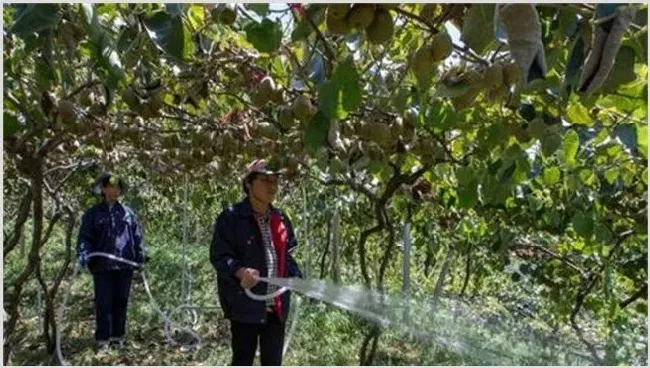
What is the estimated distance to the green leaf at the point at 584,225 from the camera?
263 cm

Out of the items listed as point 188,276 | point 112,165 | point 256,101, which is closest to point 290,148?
point 256,101

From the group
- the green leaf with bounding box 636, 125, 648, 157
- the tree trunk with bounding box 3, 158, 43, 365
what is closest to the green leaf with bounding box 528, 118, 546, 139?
the green leaf with bounding box 636, 125, 648, 157

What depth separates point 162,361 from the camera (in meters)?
4.82

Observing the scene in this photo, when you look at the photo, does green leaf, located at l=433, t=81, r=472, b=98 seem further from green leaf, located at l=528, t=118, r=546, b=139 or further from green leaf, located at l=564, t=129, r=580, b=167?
green leaf, located at l=564, t=129, r=580, b=167

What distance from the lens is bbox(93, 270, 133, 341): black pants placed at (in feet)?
15.0

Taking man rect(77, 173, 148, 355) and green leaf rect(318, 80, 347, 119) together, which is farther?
man rect(77, 173, 148, 355)

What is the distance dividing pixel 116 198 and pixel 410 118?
3.03m

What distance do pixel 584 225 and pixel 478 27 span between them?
1.89m

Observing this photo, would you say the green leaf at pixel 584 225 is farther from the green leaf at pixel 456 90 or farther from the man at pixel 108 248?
the man at pixel 108 248

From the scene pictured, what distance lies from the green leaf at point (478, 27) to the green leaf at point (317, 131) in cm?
35

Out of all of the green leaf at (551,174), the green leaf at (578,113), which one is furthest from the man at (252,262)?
the green leaf at (578,113)

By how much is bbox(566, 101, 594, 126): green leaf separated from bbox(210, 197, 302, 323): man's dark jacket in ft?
4.99

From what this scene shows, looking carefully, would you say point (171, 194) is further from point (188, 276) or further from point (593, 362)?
point (593, 362)

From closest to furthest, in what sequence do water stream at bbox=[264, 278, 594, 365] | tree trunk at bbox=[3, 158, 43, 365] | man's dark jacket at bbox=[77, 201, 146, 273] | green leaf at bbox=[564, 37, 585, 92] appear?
green leaf at bbox=[564, 37, 585, 92] < water stream at bbox=[264, 278, 594, 365] < tree trunk at bbox=[3, 158, 43, 365] < man's dark jacket at bbox=[77, 201, 146, 273]
